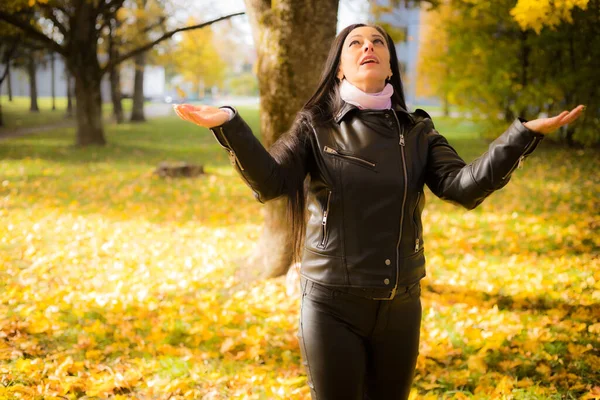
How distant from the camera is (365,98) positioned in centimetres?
233

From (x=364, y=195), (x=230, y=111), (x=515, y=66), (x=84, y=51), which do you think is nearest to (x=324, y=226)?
(x=364, y=195)

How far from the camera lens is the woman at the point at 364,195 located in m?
2.21

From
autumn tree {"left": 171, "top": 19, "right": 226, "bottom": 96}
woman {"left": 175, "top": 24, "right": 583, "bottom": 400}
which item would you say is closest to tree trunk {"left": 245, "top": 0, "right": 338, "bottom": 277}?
woman {"left": 175, "top": 24, "right": 583, "bottom": 400}

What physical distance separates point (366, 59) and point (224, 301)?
12.1 feet

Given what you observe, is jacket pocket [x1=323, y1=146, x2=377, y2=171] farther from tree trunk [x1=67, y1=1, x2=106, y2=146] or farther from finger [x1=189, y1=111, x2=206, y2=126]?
tree trunk [x1=67, y1=1, x2=106, y2=146]

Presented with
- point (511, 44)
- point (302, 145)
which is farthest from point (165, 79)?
point (302, 145)

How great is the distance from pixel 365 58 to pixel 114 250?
5538 mm

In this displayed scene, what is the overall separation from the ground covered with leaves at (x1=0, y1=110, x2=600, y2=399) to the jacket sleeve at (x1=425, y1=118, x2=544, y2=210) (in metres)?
1.95

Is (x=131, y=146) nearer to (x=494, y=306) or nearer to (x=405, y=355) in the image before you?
(x=494, y=306)

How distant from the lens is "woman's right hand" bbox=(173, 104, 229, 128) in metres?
2.05

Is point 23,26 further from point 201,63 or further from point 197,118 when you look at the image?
point 201,63

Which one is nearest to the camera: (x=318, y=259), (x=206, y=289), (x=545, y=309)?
(x=318, y=259)

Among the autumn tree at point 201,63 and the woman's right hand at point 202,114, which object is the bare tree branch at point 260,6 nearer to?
the woman's right hand at point 202,114

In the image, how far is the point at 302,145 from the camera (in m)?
2.36
